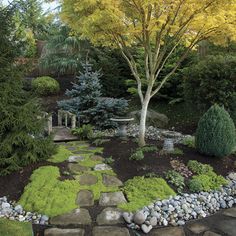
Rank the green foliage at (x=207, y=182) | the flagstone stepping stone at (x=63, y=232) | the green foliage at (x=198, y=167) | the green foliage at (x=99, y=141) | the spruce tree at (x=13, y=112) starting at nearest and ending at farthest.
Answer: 1. the flagstone stepping stone at (x=63, y=232)
2. the green foliage at (x=207, y=182)
3. the spruce tree at (x=13, y=112)
4. the green foliage at (x=198, y=167)
5. the green foliage at (x=99, y=141)

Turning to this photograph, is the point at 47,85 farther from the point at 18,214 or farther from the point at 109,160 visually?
the point at 18,214

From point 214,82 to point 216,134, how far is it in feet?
8.33

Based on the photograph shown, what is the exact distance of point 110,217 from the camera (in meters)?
3.69

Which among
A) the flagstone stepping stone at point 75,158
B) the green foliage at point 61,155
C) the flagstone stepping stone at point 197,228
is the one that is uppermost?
the green foliage at point 61,155

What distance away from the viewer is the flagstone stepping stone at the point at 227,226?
3445 mm

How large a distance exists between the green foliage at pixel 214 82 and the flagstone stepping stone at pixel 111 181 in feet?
12.7

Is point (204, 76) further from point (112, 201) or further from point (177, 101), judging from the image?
point (112, 201)

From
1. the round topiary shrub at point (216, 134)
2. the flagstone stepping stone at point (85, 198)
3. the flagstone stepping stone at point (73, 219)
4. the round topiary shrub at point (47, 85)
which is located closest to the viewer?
the flagstone stepping stone at point (73, 219)

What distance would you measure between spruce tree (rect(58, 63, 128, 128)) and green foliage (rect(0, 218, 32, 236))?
16.9 feet

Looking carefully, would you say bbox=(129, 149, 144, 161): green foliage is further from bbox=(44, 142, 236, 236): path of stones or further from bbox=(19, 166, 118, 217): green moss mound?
bbox=(44, 142, 236, 236): path of stones

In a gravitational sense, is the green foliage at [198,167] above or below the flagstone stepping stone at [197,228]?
above

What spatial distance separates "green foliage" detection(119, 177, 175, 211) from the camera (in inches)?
155

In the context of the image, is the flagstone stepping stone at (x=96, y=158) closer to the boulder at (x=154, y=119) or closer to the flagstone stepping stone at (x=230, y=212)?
the flagstone stepping stone at (x=230, y=212)

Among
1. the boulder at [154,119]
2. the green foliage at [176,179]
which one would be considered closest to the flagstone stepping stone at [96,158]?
the green foliage at [176,179]
